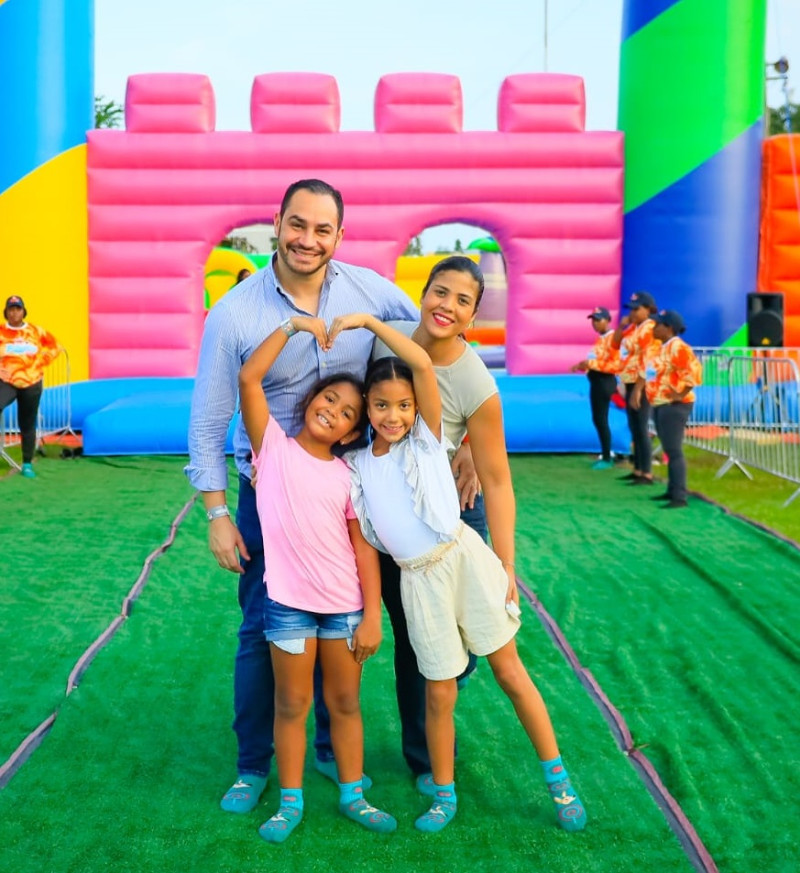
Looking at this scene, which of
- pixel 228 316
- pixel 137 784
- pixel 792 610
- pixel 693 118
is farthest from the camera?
pixel 693 118

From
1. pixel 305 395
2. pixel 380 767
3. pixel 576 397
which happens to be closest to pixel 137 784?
pixel 380 767

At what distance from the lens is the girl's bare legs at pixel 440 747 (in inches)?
105

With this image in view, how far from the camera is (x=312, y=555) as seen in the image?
8.36ft

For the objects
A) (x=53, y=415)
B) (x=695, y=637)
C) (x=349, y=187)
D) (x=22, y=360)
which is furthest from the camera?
(x=349, y=187)

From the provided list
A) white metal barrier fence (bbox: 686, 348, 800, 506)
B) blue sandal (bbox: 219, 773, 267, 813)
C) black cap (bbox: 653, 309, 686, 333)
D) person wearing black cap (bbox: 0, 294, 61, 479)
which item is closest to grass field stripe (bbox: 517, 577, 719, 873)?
blue sandal (bbox: 219, 773, 267, 813)

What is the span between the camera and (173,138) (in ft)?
33.2

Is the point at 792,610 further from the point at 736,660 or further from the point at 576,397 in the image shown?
the point at 576,397

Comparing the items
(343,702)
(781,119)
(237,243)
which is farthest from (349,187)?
(781,119)

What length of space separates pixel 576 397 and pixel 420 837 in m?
6.93

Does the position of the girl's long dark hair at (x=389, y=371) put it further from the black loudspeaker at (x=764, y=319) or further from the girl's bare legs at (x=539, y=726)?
the black loudspeaker at (x=764, y=319)

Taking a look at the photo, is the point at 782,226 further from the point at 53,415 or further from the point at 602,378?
the point at 53,415

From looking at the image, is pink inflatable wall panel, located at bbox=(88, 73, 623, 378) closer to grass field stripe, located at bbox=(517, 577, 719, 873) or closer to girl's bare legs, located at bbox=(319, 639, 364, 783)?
grass field stripe, located at bbox=(517, 577, 719, 873)

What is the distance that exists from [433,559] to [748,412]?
7000 millimetres

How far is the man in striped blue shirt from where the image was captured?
8.23 feet
